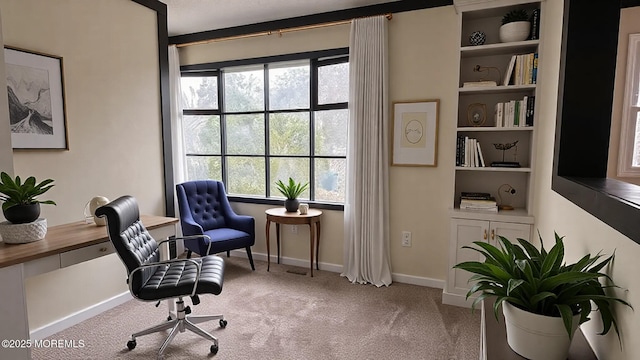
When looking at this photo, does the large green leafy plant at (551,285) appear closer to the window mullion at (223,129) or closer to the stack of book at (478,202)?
the stack of book at (478,202)

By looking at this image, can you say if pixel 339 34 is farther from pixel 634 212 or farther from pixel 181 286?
pixel 634 212

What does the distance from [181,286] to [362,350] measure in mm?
1243

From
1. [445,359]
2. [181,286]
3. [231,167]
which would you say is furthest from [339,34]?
[445,359]

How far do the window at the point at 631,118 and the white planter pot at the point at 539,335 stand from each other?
106 inches

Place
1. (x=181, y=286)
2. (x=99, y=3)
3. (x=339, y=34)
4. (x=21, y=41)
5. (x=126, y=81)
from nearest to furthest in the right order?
1. (x=181, y=286)
2. (x=21, y=41)
3. (x=99, y=3)
4. (x=126, y=81)
5. (x=339, y=34)

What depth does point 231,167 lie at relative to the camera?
4250 mm

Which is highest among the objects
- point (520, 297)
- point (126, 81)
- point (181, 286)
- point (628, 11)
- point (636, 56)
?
point (628, 11)

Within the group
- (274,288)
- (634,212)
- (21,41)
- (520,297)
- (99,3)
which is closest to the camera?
(634,212)

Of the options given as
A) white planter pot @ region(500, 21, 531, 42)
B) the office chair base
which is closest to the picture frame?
white planter pot @ region(500, 21, 531, 42)

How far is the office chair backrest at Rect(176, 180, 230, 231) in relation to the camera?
369cm

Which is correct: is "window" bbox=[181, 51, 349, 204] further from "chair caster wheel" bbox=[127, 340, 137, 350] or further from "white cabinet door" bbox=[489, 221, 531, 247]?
"chair caster wheel" bbox=[127, 340, 137, 350]

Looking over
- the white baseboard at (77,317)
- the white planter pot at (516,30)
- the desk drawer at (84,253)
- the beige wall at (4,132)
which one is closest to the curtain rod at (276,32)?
the white planter pot at (516,30)

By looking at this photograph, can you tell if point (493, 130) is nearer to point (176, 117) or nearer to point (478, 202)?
point (478, 202)

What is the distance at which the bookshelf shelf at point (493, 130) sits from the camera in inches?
106
